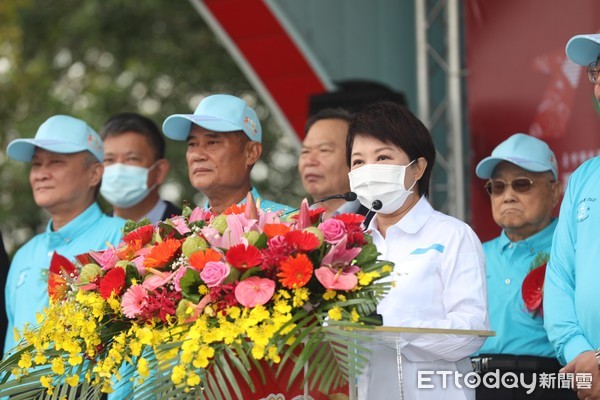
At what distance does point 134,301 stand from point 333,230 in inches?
22.8

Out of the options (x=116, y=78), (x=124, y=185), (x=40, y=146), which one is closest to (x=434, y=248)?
(x=40, y=146)

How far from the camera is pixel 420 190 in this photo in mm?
3459

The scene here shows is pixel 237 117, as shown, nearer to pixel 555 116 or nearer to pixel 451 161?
pixel 555 116

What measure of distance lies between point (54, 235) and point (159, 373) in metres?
2.29

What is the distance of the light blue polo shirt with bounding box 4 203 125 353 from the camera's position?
15.0ft

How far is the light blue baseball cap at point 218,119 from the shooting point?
4137 mm

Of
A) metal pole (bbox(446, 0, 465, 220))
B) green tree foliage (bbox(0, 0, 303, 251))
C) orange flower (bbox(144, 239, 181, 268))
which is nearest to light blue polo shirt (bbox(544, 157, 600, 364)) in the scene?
orange flower (bbox(144, 239, 181, 268))

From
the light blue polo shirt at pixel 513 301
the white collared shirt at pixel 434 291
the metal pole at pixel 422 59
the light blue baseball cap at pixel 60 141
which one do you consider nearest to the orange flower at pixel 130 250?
the white collared shirt at pixel 434 291

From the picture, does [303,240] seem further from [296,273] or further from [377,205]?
[377,205]

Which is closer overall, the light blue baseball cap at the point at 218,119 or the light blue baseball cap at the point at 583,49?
the light blue baseball cap at the point at 583,49

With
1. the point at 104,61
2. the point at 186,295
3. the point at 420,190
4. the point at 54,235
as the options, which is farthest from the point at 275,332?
the point at 104,61

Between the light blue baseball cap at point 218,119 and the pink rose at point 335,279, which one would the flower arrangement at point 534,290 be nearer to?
the light blue baseball cap at point 218,119

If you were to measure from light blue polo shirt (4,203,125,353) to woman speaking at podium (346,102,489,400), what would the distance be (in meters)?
1.67

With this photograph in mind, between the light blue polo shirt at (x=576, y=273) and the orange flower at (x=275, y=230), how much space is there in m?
1.12
